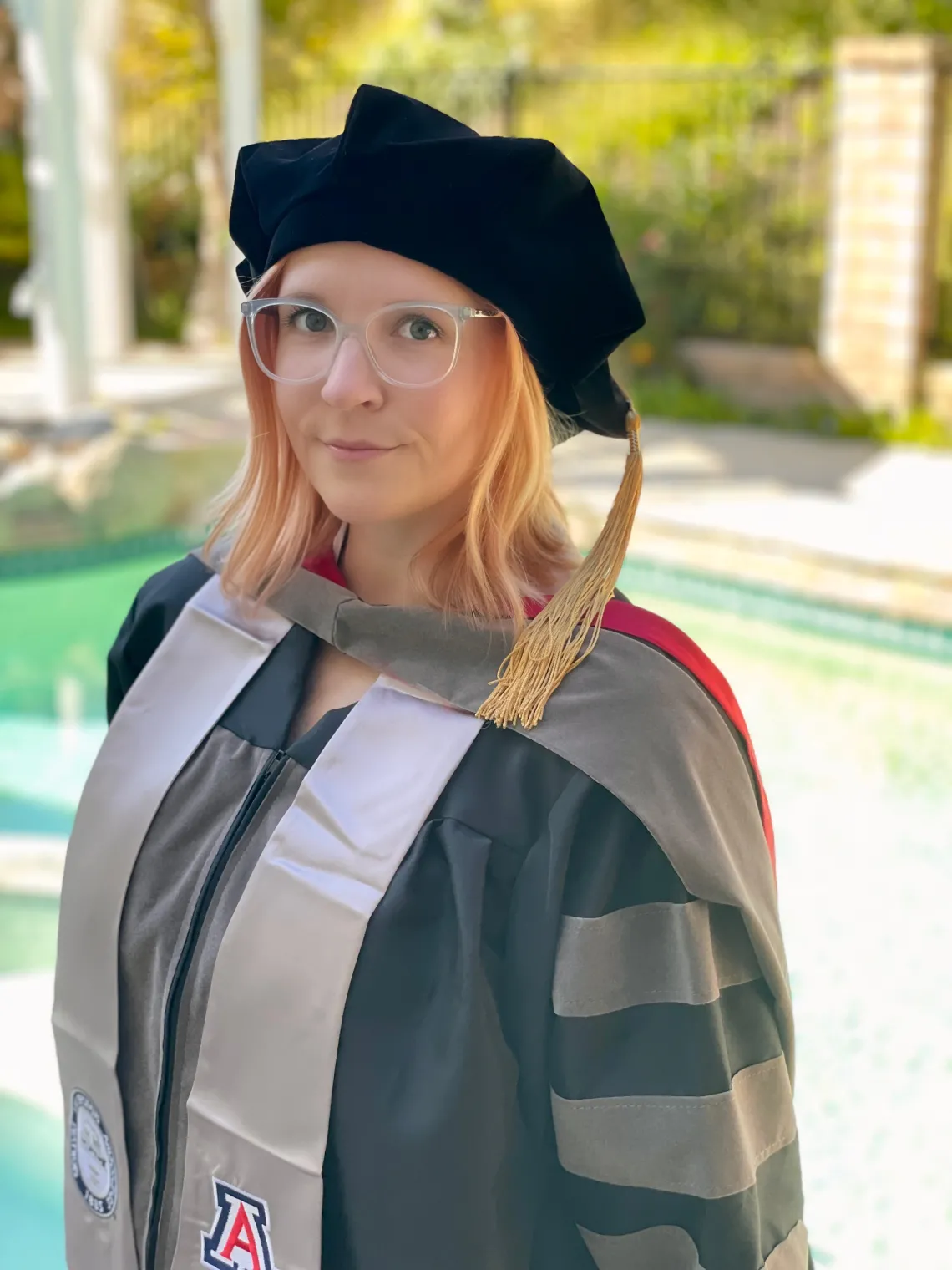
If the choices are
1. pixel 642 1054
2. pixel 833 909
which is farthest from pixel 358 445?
pixel 833 909

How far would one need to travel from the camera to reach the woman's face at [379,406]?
1313mm

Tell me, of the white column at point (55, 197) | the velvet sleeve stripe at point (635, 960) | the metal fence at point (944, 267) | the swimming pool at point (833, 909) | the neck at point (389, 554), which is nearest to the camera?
the velvet sleeve stripe at point (635, 960)

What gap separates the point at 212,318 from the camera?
14.7 m

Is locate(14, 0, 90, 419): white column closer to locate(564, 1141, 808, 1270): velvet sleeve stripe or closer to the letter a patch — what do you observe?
the letter a patch

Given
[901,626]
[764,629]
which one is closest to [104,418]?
[764,629]

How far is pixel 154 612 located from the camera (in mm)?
1690

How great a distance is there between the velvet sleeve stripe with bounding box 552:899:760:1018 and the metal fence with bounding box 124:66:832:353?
10.6 metres

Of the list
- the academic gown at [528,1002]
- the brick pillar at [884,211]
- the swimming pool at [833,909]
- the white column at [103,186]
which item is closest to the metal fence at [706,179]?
the brick pillar at [884,211]

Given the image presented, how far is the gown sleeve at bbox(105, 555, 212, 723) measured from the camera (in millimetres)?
1682

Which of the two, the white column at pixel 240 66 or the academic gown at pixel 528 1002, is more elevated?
the white column at pixel 240 66

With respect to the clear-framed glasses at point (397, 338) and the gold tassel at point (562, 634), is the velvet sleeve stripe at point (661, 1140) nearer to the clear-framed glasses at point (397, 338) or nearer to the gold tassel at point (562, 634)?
the gold tassel at point (562, 634)

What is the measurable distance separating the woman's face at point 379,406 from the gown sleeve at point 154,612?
0.33 m

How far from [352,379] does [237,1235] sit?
846 millimetres

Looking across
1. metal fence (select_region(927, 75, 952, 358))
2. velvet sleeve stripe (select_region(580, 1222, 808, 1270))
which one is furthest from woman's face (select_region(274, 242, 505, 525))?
metal fence (select_region(927, 75, 952, 358))
